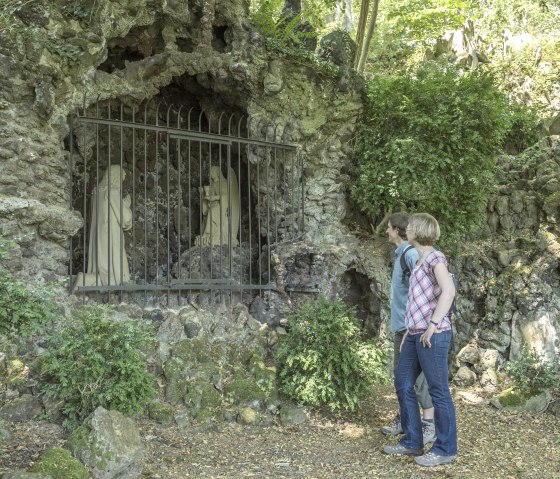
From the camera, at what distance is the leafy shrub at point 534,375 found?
20.5 ft

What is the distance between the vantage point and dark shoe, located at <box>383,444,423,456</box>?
168 inches

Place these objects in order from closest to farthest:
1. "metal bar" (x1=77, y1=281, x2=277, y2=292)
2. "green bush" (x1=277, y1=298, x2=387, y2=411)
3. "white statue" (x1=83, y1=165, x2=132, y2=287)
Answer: "green bush" (x1=277, y1=298, x2=387, y2=411)
"metal bar" (x1=77, y1=281, x2=277, y2=292)
"white statue" (x1=83, y1=165, x2=132, y2=287)

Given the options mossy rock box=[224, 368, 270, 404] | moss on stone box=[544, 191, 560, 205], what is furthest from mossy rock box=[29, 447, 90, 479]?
moss on stone box=[544, 191, 560, 205]

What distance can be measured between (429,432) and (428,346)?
1034mm

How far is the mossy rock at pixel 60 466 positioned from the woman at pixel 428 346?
91.8 inches

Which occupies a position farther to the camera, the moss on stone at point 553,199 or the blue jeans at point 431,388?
the moss on stone at point 553,199

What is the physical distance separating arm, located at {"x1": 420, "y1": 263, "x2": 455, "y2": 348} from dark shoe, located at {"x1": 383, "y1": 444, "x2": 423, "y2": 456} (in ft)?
3.03

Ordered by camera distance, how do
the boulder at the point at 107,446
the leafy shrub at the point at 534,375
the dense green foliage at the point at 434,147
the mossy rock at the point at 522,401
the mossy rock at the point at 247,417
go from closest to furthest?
the boulder at the point at 107,446, the mossy rock at the point at 247,417, the mossy rock at the point at 522,401, the leafy shrub at the point at 534,375, the dense green foliage at the point at 434,147

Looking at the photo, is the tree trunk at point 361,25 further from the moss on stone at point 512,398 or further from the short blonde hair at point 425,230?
the moss on stone at point 512,398

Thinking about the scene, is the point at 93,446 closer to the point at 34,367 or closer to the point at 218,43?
the point at 34,367

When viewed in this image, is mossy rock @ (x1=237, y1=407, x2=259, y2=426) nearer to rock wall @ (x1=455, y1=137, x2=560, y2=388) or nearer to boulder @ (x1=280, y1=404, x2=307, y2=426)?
boulder @ (x1=280, y1=404, x2=307, y2=426)

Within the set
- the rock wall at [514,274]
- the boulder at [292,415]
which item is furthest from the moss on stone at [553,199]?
the boulder at [292,415]

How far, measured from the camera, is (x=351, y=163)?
25.6ft

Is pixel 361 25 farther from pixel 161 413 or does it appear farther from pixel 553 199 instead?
pixel 161 413
